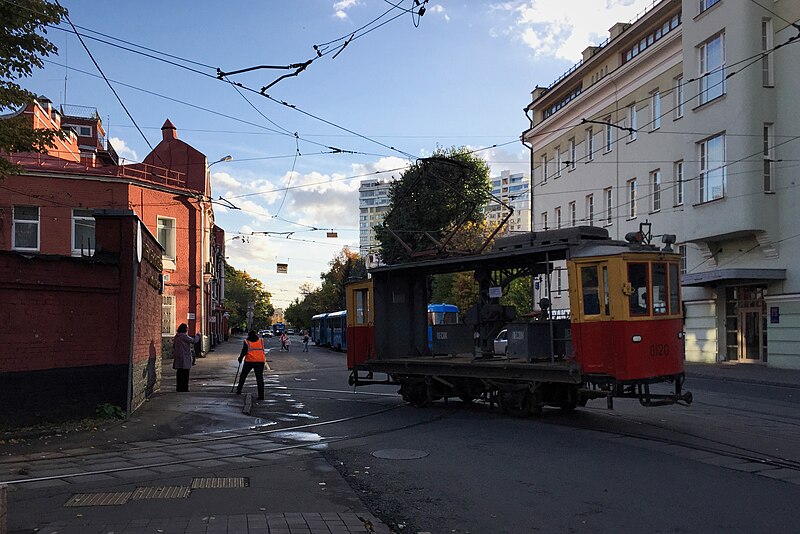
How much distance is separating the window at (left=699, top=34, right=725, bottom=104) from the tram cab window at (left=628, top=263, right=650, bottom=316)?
63.9ft

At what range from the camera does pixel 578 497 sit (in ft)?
24.2

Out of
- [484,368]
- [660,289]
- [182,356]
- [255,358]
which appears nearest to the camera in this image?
[660,289]

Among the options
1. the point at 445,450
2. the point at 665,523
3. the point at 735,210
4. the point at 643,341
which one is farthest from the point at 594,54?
the point at 665,523

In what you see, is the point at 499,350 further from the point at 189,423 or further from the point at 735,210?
the point at 735,210

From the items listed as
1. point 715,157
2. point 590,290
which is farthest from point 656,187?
point 590,290

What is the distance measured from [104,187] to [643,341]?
26876 mm

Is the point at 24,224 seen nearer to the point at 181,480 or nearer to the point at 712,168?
the point at 181,480

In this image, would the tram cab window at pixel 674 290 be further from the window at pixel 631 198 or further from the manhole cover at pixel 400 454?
the window at pixel 631 198

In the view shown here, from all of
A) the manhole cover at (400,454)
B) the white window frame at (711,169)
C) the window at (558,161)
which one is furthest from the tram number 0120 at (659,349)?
the window at (558,161)

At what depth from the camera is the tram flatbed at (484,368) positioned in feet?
40.1

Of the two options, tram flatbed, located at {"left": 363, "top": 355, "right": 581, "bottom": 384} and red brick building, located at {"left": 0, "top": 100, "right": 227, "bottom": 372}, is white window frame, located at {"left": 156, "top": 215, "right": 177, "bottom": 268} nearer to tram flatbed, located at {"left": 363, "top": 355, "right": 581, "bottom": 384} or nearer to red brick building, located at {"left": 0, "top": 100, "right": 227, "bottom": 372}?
red brick building, located at {"left": 0, "top": 100, "right": 227, "bottom": 372}

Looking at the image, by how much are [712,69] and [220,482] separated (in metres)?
27.1

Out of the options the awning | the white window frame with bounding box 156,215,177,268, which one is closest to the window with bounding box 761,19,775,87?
the awning

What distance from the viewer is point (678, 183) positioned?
32438 mm
